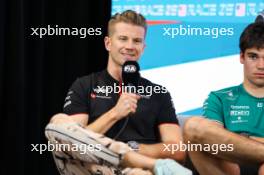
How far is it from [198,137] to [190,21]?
2.61 feet

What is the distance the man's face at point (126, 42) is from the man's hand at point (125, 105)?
0.76 feet

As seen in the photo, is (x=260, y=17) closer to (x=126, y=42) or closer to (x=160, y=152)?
(x=126, y=42)

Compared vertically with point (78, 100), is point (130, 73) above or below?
above

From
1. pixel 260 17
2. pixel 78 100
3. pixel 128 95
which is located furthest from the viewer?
pixel 260 17

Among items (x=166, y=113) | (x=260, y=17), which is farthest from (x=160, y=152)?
(x=260, y=17)

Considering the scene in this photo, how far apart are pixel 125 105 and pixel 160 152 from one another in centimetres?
25

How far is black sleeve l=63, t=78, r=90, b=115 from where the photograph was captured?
2229mm

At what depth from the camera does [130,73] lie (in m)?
2.14

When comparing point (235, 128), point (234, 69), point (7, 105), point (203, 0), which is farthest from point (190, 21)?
point (7, 105)

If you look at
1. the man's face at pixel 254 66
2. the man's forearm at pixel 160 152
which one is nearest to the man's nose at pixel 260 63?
the man's face at pixel 254 66

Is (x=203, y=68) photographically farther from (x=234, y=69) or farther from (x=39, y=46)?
(x=39, y=46)

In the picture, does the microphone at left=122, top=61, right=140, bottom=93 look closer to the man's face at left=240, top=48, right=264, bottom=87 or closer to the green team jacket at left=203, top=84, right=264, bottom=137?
the green team jacket at left=203, top=84, right=264, bottom=137

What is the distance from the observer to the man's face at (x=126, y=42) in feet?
7.53

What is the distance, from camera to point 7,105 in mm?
2779
